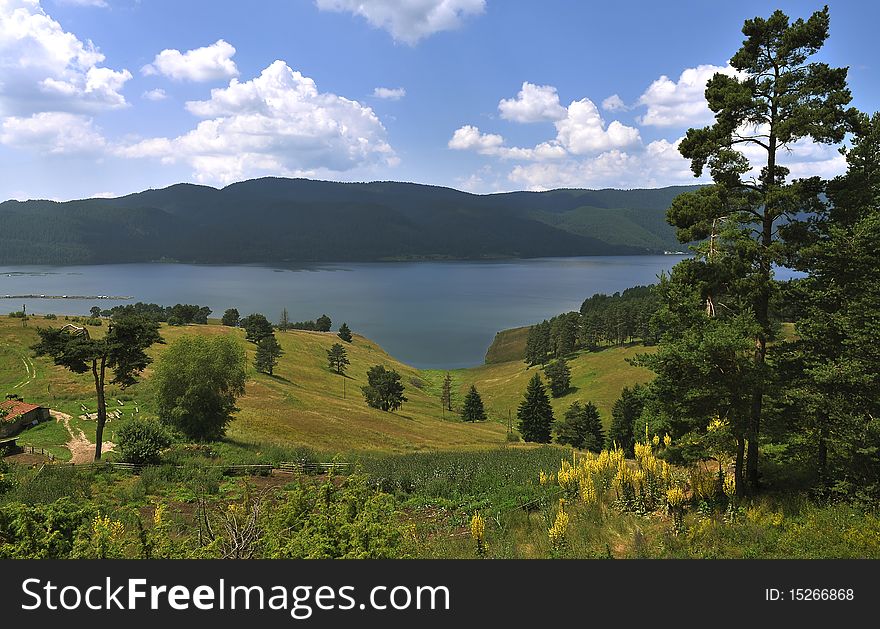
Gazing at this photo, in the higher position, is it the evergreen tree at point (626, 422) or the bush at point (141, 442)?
the bush at point (141, 442)

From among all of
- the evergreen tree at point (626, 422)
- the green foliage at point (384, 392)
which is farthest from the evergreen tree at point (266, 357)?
the evergreen tree at point (626, 422)

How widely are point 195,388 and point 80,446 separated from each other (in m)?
7.98

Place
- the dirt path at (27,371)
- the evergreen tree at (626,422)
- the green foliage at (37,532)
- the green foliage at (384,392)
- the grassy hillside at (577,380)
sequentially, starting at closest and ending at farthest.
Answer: the green foliage at (37,532), the dirt path at (27,371), the evergreen tree at (626,422), the green foliage at (384,392), the grassy hillside at (577,380)

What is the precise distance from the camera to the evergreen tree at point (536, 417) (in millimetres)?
78375

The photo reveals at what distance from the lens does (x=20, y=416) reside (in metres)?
36.1

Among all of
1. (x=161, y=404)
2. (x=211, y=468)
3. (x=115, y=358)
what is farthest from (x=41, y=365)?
(x=211, y=468)

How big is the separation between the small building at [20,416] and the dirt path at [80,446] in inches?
62.0

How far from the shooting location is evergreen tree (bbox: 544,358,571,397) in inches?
4326

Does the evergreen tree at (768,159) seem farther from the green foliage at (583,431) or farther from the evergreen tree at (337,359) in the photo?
the evergreen tree at (337,359)

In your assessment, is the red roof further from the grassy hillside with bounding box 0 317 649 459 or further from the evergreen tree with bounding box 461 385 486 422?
the evergreen tree with bounding box 461 385 486 422

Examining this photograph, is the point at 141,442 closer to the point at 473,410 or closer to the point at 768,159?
the point at 768,159
